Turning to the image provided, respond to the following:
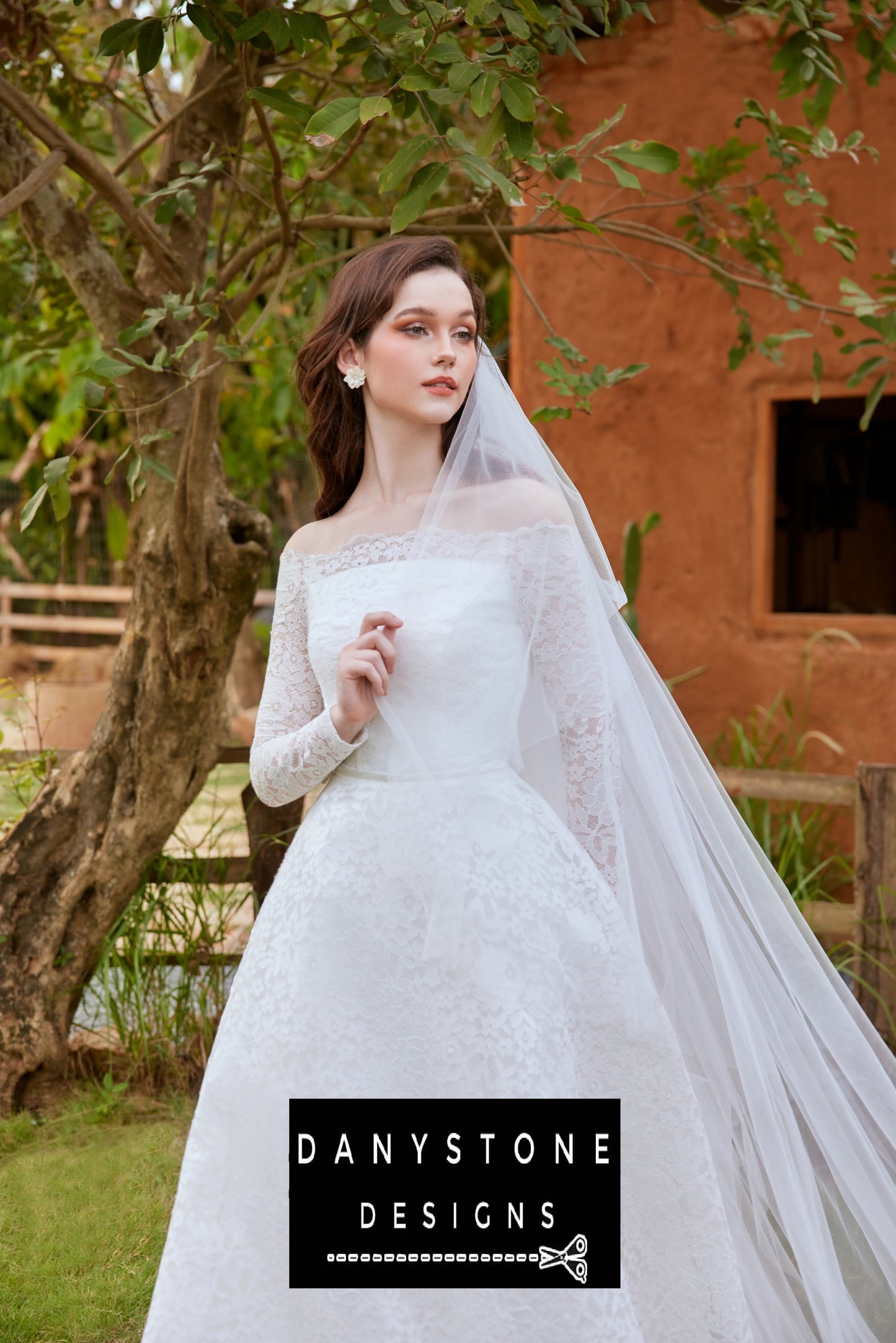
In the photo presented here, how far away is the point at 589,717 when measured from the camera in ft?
6.35

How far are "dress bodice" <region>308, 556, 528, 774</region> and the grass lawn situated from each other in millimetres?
1425

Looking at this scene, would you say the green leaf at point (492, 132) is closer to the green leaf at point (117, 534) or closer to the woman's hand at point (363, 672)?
the woman's hand at point (363, 672)

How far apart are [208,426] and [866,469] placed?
399 cm

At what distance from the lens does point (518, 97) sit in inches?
77.7

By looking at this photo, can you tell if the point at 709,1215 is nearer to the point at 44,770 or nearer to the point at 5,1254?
the point at 5,1254

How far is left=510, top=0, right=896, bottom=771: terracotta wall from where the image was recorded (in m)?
4.75

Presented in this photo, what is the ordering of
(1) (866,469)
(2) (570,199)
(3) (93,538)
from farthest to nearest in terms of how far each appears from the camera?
1. (3) (93,538)
2. (1) (866,469)
3. (2) (570,199)

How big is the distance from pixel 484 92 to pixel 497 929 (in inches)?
52.7

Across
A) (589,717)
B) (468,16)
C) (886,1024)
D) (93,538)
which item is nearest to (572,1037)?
(589,717)

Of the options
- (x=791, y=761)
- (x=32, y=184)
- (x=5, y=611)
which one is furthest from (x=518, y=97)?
(x=5, y=611)

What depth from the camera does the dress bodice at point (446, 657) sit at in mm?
1885

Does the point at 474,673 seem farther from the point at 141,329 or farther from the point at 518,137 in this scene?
the point at 141,329

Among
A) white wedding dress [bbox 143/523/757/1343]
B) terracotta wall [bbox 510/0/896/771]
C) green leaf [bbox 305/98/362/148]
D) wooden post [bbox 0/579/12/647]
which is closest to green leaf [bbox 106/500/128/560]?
wooden post [bbox 0/579/12/647]

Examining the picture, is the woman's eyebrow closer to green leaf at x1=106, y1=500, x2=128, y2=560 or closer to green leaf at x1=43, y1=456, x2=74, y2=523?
green leaf at x1=43, y1=456, x2=74, y2=523
